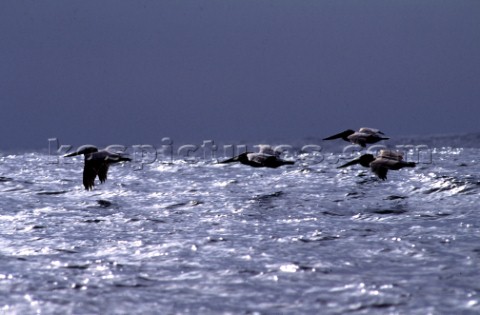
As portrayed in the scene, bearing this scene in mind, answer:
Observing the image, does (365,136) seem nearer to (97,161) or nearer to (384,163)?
(384,163)

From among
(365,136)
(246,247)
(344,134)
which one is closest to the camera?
(246,247)

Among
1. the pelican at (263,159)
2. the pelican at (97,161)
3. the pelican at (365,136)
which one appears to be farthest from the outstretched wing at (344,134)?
the pelican at (97,161)

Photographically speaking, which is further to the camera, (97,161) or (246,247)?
(97,161)

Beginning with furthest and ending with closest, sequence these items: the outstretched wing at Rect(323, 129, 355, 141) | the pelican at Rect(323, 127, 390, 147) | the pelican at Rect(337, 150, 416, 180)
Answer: the outstretched wing at Rect(323, 129, 355, 141), the pelican at Rect(323, 127, 390, 147), the pelican at Rect(337, 150, 416, 180)

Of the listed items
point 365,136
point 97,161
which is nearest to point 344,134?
point 365,136

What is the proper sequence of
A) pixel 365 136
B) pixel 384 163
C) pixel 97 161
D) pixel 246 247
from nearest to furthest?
pixel 246 247, pixel 384 163, pixel 365 136, pixel 97 161

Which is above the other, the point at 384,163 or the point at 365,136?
the point at 365,136

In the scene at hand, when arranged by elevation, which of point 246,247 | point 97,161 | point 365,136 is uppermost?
point 365,136

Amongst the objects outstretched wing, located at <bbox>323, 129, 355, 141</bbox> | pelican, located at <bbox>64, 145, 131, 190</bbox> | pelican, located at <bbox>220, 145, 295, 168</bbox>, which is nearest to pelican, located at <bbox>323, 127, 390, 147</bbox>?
outstretched wing, located at <bbox>323, 129, 355, 141</bbox>

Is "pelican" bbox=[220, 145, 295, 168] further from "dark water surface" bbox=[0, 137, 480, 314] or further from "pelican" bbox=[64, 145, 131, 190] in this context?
"pelican" bbox=[64, 145, 131, 190]

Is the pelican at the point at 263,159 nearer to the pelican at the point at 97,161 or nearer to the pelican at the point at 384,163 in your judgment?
the pelican at the point at 384,163

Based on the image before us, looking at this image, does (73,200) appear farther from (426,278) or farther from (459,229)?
(426,278)

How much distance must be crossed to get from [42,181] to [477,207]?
13516mm

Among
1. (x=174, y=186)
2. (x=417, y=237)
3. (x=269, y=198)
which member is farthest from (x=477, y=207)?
(x=174, y=186)
